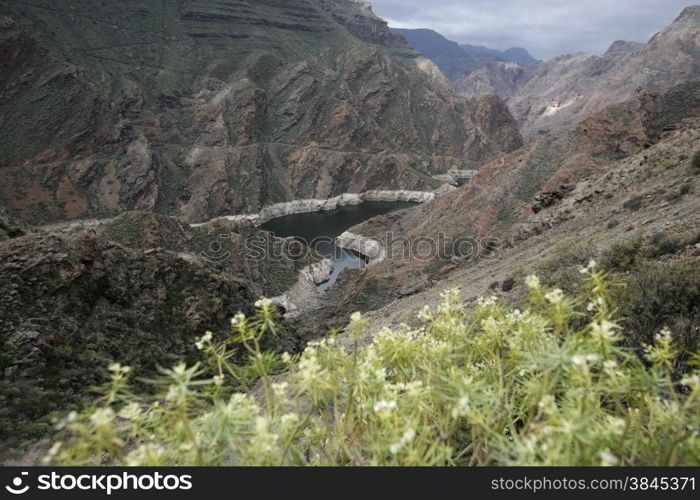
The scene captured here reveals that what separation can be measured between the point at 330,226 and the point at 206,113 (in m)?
55.4

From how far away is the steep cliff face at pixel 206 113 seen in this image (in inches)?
3423

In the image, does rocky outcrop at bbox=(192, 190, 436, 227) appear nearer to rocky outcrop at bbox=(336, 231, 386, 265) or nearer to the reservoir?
the reservoir

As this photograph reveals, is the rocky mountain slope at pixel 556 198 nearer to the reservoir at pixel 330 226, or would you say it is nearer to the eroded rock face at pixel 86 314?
the reservoir at pixel 330 226

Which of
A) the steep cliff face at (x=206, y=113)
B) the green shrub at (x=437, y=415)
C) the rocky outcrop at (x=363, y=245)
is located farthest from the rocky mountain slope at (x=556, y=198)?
the steep cliff face at (x=206, y=113)

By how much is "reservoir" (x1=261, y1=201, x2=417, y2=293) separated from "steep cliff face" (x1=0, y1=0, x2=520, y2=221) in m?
8.16

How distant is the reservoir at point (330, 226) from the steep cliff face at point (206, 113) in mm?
8159

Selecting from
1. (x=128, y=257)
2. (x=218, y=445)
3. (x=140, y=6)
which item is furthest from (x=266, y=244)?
(x=140, y=6)

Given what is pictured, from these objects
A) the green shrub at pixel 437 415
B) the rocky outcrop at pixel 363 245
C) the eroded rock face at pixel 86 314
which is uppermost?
the green shrub at pixel 437 415

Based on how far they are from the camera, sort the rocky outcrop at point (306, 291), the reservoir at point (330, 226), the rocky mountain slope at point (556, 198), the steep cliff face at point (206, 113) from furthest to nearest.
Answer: the steep cliff face at point (206, 113) → the reservoir at point (330, 226) → the rocky outcrop at point (306, 291) → the rocky mountain slope at point (556, 198)

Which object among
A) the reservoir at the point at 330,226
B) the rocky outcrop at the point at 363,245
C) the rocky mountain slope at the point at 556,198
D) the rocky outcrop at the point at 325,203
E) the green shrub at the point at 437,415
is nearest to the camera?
the green shrub at the point at 437,415

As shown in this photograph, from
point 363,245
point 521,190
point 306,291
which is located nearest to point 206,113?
point 363,245

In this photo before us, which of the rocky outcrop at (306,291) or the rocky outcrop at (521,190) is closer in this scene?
the rocky outcrop at (521,190)
